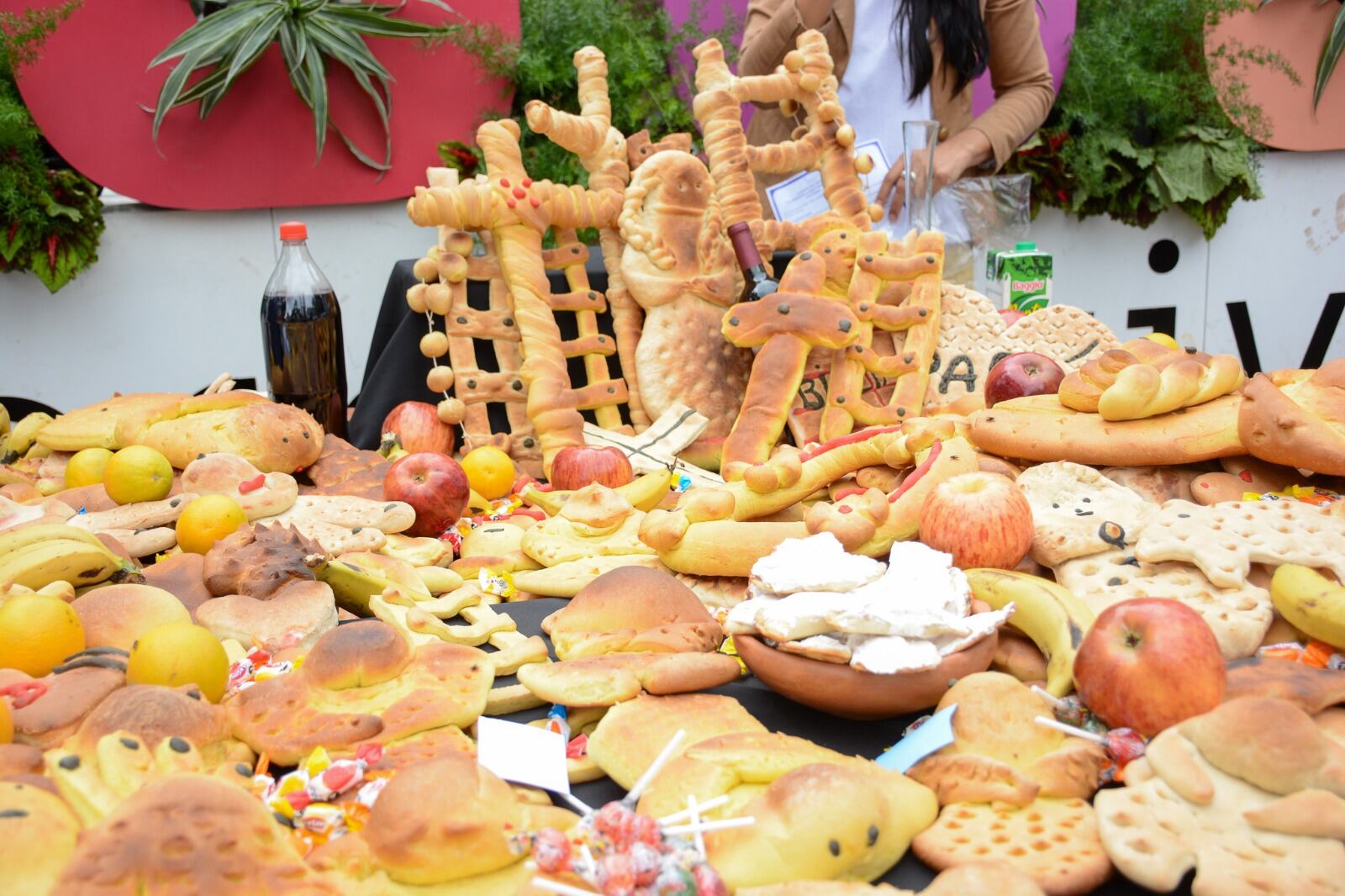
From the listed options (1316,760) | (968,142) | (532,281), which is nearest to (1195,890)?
(1316,760)

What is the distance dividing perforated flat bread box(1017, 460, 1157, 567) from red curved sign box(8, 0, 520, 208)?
3205 millimetres

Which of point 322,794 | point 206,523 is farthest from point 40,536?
point 322,794

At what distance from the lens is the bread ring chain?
1.83m

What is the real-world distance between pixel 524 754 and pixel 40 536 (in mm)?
1011

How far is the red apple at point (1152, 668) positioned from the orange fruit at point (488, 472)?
4.60 feet

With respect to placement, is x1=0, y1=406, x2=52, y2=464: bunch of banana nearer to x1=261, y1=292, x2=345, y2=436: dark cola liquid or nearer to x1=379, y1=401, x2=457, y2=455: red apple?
x1=261, y1=292, x2=345, y2=436: dark cola liquid

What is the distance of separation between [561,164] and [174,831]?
11.5 feet

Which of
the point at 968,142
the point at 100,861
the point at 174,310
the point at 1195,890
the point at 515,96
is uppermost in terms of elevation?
the point at 515,96

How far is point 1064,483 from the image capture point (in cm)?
177

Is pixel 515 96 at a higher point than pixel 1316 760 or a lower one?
higher

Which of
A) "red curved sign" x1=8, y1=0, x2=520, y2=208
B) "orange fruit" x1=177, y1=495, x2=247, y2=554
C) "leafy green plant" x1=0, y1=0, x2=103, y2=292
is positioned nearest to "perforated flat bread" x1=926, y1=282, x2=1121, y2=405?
"orange fruit" x1=177, y1=495, x2=247, y2=554

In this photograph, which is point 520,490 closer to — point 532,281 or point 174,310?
point 532,281

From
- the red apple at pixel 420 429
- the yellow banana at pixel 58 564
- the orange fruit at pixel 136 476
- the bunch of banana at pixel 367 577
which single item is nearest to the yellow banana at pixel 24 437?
the orange fruit at pixel 136 476

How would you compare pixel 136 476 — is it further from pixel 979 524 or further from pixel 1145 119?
pixel 1145 119
